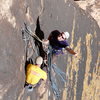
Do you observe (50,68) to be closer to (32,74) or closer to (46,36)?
(46,36)

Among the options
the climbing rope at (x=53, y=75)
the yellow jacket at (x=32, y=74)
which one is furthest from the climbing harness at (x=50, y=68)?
the yellow jacket at (x=32, y=74)

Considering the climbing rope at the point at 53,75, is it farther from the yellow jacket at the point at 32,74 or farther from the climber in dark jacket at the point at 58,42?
the yellow jacket at the point at 32,74

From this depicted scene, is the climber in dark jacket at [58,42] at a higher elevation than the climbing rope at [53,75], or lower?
higher

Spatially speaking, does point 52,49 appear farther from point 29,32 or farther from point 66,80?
point 66,80

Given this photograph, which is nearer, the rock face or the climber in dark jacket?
the rock face

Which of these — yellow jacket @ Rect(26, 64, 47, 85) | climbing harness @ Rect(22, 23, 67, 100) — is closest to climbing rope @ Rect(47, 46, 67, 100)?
climbing harness @ Rect(22, 23, 67, 100)

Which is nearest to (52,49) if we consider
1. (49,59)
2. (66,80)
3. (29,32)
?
(49,59)

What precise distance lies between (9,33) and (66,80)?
4.66ft

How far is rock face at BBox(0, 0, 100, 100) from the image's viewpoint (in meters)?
1.72

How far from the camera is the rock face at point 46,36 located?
1720 millimetres

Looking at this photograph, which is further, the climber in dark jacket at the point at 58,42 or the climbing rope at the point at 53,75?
the climbing rope at the point at 53,75

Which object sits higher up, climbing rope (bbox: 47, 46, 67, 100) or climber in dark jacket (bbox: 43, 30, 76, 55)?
climber in dark jacket (bbox: 43, 30, 76, 55)

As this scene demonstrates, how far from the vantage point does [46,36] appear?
8.31ft

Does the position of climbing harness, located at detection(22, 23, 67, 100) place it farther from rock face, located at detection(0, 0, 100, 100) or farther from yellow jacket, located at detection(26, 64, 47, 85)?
yellow jacket, located at detection(26, 64, 47, 85)
